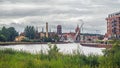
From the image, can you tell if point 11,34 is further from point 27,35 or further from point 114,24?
point 114,24

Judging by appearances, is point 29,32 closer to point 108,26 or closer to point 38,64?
point 108,26

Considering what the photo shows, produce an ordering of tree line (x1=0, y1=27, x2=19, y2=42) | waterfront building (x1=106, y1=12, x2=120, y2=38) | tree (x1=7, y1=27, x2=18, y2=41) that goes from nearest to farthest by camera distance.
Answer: waterfront building (x1=106, y1=12, x2=120, y2=38) → tree line (x1=0, y1=27, x2=19, y2=42) → tree (x1=7, y1=27, x2=18, y2=41)

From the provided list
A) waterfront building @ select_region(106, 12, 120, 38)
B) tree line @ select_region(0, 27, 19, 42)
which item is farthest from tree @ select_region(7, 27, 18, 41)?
waterfront building @ select_region(106, 12, 120, 38)

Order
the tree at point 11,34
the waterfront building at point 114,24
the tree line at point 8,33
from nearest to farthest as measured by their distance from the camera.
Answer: the waterfront building at point 114,24, the tree line at point 8,33, the tree at point 11,34

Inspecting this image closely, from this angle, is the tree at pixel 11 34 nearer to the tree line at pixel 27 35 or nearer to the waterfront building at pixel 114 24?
the tree line at pixel 27 35

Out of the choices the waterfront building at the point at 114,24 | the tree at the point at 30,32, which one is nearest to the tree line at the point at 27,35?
the tree at the point at 30,32

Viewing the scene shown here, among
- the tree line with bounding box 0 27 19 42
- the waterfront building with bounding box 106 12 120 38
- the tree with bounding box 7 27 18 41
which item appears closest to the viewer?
the waterfront building with bounding box 106 12 120 38

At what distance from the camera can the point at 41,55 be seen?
2209 cm

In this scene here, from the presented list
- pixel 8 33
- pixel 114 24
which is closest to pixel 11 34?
pixel 8 33

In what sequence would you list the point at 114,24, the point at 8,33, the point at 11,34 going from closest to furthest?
the point at 114,24, the point at 8,33, the point at 11,34

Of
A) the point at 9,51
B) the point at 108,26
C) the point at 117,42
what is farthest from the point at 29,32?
the point at 117,42

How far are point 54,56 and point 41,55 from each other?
1009mm

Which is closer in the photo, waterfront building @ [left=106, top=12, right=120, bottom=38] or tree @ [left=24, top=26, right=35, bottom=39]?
waterfront building @ [left=106, top=12, right=120, bottom=38]

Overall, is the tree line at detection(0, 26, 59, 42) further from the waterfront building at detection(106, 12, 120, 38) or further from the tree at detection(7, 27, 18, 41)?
the waterfront building at detection(106, 12, 120, 38)
